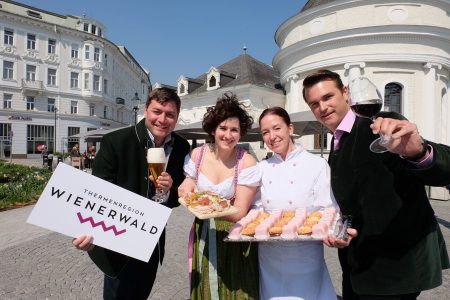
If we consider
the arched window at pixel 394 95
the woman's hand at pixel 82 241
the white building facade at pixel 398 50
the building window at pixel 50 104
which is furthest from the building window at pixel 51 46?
the woman's hand at pixel 82 241

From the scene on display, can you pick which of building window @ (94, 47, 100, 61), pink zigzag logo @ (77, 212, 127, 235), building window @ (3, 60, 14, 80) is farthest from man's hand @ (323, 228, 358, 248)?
building window @ (94, 47, 100, 61)

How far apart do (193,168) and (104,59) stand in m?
51.3

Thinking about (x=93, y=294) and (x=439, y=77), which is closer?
(x=93, y=294)

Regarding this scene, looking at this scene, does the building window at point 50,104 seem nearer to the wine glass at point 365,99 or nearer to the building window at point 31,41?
the building window at point 31,41

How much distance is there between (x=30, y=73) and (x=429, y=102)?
4401cm

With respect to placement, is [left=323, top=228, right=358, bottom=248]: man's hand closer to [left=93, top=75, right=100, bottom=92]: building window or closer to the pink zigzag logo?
the pink zigzag logo

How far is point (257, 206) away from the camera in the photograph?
2.68 meters

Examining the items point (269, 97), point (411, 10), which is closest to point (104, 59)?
point (269, 97)

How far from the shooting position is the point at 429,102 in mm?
22016

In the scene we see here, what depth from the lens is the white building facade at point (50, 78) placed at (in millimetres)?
40125

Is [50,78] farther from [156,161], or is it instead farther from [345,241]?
[345,241]

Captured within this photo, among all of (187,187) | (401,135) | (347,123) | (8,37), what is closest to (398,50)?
(347,123)

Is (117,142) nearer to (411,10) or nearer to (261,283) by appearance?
(261,283)

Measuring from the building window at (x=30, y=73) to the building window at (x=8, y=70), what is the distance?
1634mm
